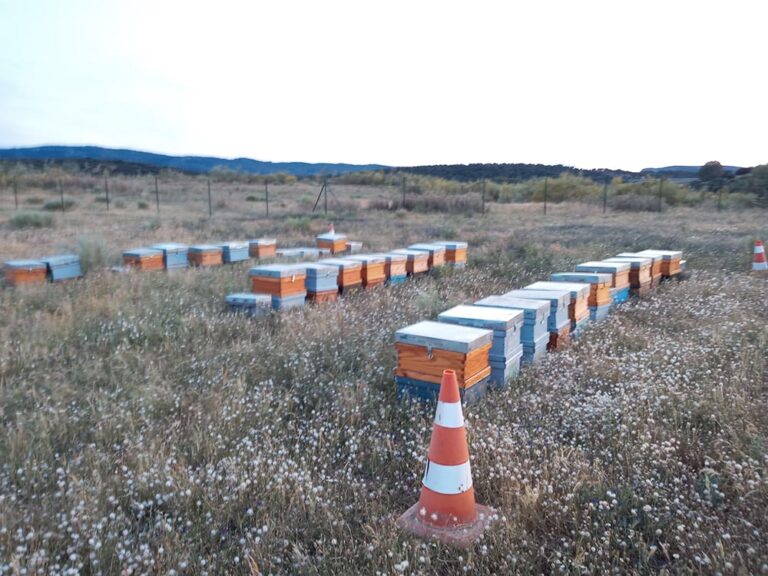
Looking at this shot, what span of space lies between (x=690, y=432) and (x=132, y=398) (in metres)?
3.87

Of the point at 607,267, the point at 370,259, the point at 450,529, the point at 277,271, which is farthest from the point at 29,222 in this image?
the point at 450,529

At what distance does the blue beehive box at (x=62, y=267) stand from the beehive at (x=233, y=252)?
98.2 inches

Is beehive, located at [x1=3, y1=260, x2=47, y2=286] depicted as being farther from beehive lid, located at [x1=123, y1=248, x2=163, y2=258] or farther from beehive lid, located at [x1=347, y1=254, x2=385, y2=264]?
beehive lid, located at [x1=347, y1=254, x2=385, y2=264]

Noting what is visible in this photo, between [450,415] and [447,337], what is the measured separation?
1.24 metres

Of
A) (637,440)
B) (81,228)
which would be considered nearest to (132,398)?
(637,440)

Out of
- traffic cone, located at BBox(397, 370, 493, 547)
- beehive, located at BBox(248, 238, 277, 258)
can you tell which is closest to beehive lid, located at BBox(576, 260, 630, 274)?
traffic cone, located at BBox(397, 370, 493, 547)

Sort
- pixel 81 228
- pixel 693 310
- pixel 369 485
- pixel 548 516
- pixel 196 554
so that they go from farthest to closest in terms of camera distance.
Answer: pixel 81 228, pixel 693 310, pixel 369 485, pixel 548 516, pixel 196 554

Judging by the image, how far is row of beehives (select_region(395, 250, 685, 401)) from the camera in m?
4.05

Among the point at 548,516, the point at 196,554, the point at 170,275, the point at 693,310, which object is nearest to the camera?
the point at 196,554

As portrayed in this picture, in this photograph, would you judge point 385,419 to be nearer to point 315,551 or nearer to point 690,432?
point 315,551

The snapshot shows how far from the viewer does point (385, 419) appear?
3975 millimetres

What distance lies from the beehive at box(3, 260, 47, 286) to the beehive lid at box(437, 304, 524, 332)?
22.2ft

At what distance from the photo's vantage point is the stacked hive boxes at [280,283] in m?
6.93

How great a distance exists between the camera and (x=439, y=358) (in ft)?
13.4
